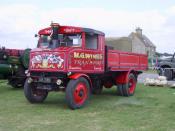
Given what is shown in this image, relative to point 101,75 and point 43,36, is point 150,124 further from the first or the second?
point 43,36

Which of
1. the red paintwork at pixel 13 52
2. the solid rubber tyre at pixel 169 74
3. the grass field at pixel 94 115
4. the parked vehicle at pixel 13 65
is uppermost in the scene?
the red paintwork at pixel 13 52

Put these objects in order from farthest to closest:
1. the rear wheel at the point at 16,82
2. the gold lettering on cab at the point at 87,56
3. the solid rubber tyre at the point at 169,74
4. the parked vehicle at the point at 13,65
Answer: the solid rubber tyre at the point at 169,74 → the rear wheel at the point at 16,82 → the parked vehicle at the point at 13,65 → the gold lettering on cab at the point at 87,56

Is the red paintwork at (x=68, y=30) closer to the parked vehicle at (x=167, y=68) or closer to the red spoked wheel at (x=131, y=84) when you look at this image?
the red spoked wheel at (x=131, y=84)

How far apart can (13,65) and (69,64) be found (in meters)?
6.03

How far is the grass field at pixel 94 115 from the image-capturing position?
838cm

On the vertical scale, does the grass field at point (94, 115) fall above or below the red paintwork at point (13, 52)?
below

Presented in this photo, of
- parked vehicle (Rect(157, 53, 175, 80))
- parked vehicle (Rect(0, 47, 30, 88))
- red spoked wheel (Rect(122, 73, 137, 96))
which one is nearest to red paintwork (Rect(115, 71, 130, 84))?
red spoked wheel (Rect(122, 73, 137, 96))

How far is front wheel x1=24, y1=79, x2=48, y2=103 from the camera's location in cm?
1194

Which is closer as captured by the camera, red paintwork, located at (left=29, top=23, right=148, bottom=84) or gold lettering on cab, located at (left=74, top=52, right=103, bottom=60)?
red paintwork, located at (left=29, top=23, right=148, bottom=84)

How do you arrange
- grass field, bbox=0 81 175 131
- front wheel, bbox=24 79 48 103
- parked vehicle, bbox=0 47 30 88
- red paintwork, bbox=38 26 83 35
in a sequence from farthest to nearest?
parked vehicle, bbox=0 47 30 88, front wheel, bbox=24 79 48 103, red paintwork, bbox=38 26 83 35, grass field, bbox=0 81 175 131

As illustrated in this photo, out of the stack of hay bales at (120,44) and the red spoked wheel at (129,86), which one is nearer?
the red spoked wheel at (129,86)

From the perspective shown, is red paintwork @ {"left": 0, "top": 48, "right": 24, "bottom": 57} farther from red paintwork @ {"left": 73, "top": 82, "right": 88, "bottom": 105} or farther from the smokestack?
red paintwork @ {"left": 73, "top": 82, "right": 88, "bottom": 105}

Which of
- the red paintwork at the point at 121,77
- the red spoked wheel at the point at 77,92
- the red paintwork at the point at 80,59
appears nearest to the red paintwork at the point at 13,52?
the red paintwork at the point at 80,59

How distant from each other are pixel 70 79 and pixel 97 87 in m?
2.46
